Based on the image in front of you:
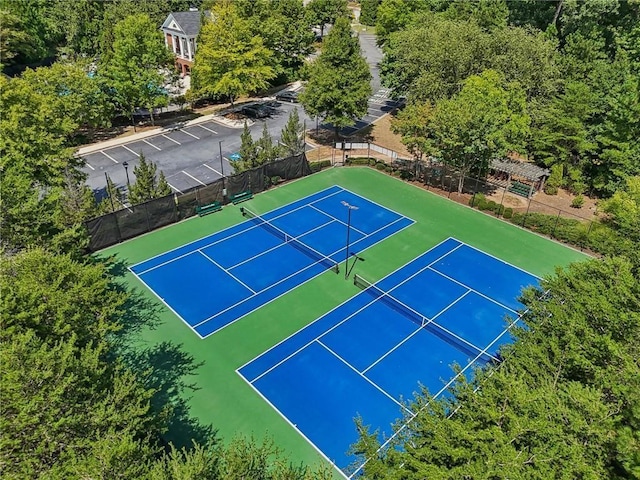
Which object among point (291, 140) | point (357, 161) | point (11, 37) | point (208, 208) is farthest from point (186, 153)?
point (11, 37)

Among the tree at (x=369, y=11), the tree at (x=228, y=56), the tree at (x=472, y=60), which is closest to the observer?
the tree at (x=472, y=60)

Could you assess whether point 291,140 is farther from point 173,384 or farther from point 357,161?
point 173,384

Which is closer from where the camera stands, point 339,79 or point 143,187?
point 143,187

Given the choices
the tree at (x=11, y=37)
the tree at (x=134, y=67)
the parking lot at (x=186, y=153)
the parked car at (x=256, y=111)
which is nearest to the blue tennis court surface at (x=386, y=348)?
the parking lot at (x=186, y=153)

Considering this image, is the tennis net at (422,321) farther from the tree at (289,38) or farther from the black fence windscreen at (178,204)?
the tree at (289,38)

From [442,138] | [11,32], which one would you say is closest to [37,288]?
[442,138]

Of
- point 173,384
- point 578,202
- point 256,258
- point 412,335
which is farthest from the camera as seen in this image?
point 578,202

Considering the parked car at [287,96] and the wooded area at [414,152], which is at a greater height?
the wooded area at [414,152]
